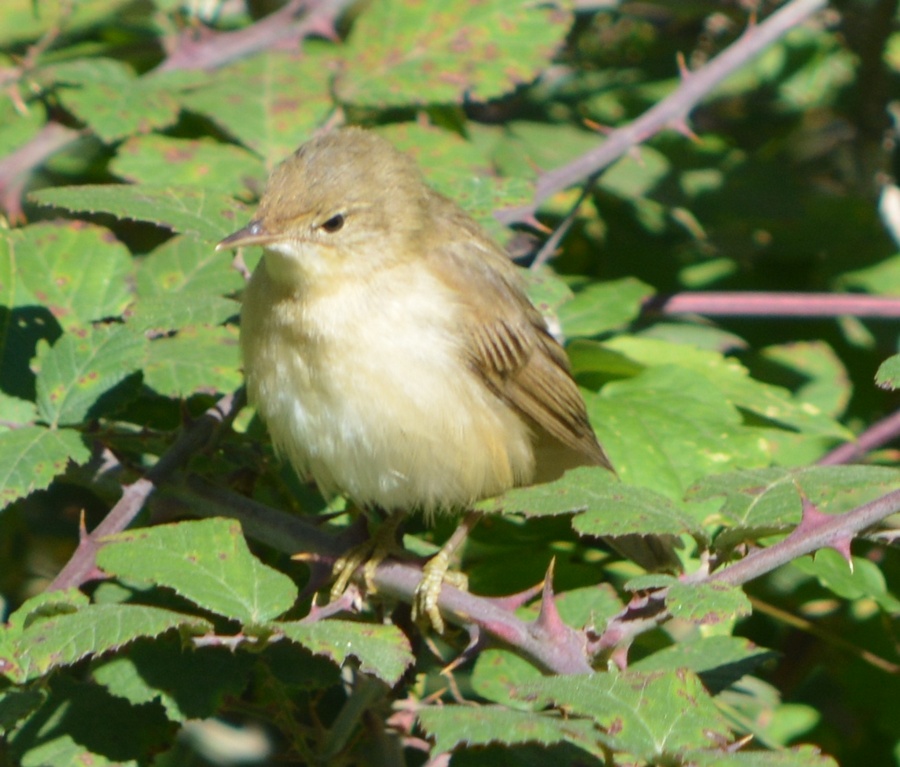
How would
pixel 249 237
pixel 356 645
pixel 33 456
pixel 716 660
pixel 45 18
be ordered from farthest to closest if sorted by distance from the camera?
pixel 45 18 → pixel 249 237 → pixel 716 660 → pixel 33 456 → pixel 356 645

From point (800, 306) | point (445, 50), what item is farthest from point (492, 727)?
point (445, 50)

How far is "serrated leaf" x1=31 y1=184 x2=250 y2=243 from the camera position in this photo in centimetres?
255

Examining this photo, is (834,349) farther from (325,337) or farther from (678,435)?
(325,337)

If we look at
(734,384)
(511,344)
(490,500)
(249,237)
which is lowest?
(734,384)

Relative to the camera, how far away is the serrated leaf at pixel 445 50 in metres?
3.48

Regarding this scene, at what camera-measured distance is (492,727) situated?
5.47ft

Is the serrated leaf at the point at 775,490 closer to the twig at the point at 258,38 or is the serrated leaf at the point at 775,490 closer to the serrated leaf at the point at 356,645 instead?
the serrated leaf at the point at 356,645

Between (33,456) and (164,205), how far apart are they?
2.34ft

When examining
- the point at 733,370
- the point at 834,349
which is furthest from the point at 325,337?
the point at 834,349

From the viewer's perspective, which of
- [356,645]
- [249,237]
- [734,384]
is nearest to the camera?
[356,645]

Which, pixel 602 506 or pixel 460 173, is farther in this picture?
pixel 460 173

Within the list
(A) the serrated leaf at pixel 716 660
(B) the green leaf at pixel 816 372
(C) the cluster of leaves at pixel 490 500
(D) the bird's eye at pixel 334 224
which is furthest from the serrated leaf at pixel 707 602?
(B) the green leaf at pixel 816 372

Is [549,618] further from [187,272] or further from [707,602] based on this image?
[187,272]

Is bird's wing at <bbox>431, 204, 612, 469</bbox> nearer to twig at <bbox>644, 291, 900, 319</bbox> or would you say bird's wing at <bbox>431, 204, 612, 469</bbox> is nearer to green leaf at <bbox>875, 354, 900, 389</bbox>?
twig at <bbox>644, 291, 900, 319</bbox>
